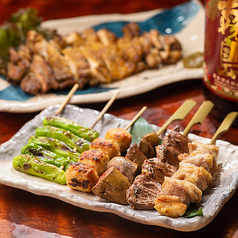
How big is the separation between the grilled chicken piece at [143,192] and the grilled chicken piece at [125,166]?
13 centimetres

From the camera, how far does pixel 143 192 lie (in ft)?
7.90

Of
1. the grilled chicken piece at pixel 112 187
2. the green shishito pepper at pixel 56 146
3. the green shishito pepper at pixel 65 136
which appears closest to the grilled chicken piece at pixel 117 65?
the green shishito pepper at pixel 65 136

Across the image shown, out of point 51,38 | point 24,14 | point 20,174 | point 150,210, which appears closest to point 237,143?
point 150,210

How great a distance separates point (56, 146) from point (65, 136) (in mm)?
141

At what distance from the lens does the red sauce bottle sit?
3.03 metres

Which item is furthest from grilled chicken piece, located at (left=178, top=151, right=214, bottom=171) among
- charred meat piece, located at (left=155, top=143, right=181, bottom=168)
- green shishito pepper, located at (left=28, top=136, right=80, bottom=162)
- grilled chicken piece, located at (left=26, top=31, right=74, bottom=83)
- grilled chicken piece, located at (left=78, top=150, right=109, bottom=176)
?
grilled chicken piece, located at (left=26, top=31, right=74, bottom=83)

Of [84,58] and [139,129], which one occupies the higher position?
[84,58]

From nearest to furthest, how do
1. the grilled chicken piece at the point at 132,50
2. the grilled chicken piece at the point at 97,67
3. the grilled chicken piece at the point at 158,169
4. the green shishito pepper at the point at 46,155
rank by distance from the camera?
1. the grilled chicken piece at the point at 158,169
2. the green shishito pepper at the point at 46,155
3. the grilled chicken piece at the point at 97,67
4. the grilled chicken piece at the point at 132,50

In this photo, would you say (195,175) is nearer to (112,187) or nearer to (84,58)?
(112,187)

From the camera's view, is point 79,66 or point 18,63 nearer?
point 79,66

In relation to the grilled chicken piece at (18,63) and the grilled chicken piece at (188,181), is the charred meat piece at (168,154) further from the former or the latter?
the grilled chicken piece at (18,63)

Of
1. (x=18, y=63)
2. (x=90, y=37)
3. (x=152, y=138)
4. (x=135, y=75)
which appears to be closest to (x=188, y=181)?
(x=152, y=138)

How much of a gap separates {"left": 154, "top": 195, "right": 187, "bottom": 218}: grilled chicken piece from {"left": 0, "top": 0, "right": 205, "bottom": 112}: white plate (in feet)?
6.12

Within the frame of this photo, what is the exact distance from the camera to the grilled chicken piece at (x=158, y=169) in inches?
99.7
